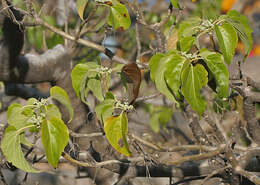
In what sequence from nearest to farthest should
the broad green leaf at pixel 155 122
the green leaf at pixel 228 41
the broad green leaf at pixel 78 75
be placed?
the green leaf at pixel 228 41
the broad green leaf at pixel 78 75
the broad green leaf at pixel 155 122

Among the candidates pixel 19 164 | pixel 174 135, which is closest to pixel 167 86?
pixel 19 164

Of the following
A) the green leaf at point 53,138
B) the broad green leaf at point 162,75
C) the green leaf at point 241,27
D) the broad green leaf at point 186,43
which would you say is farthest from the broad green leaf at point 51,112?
the green leaf at point 241,27

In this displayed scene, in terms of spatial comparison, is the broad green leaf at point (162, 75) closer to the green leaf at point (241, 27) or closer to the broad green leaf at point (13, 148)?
the green leaf at point (241, 27)

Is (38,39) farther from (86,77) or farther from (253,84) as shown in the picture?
(253,84)

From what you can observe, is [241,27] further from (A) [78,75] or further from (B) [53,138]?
(B) [53,138]

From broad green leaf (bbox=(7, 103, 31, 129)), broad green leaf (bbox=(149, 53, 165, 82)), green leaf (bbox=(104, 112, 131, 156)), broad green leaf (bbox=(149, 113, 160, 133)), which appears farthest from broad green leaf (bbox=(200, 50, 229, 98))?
broad green leaf (bbox=(149, 113, 160, 133))

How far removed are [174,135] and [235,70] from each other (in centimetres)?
181

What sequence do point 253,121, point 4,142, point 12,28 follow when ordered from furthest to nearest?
point 12,28
point 253,121
point 4,142

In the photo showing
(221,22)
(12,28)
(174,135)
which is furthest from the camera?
(174,135)

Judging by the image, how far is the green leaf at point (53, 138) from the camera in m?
0.93

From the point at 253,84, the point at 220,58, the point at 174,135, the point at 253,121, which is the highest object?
the point at 220,58

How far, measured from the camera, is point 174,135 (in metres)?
3.18

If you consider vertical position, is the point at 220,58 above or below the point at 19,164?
above

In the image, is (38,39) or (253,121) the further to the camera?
(38,39)
